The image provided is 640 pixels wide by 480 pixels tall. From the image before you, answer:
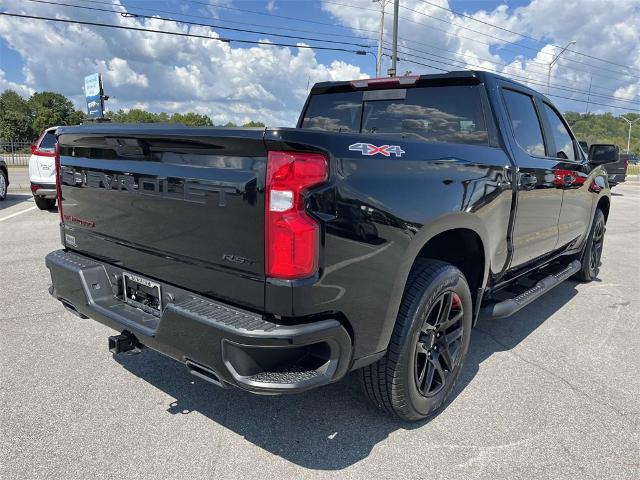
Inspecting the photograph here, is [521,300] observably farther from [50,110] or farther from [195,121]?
[50,110]

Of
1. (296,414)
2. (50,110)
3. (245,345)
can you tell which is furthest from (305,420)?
(50,110)

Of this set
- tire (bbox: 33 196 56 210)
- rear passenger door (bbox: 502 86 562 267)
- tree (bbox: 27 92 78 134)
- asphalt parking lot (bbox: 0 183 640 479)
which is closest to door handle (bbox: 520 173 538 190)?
rear passenger door (bbox: 502 86 562 267)

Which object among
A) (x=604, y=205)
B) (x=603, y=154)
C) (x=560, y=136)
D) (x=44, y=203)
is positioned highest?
(x=560, y=136)

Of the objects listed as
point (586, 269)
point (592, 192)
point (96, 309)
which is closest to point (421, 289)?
point (96, 309)

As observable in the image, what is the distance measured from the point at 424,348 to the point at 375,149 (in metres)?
1.18

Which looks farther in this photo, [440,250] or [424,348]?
Result: [440,250]

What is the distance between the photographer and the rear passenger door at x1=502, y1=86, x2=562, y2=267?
134 inches

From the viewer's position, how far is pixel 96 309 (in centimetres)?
262

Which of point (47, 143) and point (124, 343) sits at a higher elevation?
point (47, 143)

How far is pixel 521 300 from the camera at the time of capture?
11.5 feet

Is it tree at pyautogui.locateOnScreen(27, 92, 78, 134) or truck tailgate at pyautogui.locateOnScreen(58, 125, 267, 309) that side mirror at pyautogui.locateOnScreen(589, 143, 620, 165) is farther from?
tree at pyautogui.locateOnScreen(27, 92, 78, 134)

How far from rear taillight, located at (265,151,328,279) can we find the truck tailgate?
0.05m

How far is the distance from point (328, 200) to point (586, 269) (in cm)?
479

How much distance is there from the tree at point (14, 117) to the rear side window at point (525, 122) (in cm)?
7750
